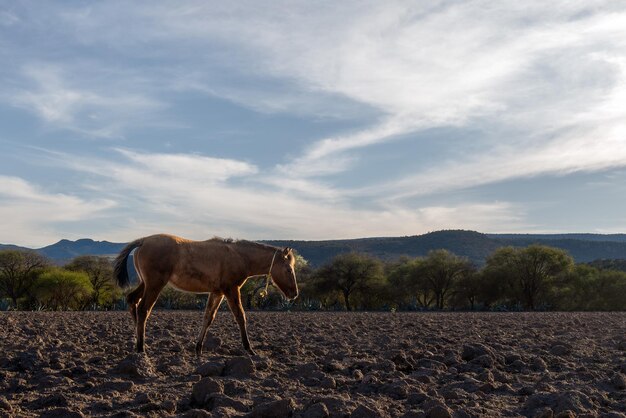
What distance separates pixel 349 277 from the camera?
5684cm

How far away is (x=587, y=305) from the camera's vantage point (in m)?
53.8

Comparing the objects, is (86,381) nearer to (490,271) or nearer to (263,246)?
(263,246)

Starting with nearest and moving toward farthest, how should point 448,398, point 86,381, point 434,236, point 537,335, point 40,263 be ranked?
point 448,398, point 86,381, point 537,335, point 40,263, point 434,236

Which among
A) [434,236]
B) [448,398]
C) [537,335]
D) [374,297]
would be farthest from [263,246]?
[434,236]

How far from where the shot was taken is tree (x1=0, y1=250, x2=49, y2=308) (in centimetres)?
5200

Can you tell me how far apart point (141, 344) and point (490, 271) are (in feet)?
165

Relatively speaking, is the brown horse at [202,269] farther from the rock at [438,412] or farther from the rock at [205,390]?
the rock at [438,412]

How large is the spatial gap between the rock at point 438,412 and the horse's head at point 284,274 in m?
5.29

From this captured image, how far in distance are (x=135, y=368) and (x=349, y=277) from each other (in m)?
49.9

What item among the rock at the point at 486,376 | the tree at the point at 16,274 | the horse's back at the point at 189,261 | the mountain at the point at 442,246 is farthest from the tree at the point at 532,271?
the mountain at the point at 442,246

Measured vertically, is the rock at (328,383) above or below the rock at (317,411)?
below

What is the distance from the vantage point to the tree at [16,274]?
52000 millimetres

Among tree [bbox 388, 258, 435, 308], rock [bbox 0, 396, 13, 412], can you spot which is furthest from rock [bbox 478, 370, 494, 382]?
tree [bbox 388, 258, 435, 308]

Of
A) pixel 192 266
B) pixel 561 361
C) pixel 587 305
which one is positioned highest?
pixel 192 266
